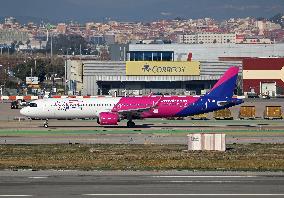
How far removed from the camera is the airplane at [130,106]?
82875 millimetres

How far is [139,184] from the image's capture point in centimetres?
4150

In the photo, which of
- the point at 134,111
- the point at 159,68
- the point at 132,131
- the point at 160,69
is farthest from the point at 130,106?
the point at 159,68

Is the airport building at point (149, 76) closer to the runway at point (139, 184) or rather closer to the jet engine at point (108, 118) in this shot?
the jet engine at point (108, 118)

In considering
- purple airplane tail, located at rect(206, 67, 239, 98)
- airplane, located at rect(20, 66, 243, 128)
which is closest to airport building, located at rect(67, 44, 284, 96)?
purple airplane tail, located at rect(206, 67, 239, 98)

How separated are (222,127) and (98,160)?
106ft

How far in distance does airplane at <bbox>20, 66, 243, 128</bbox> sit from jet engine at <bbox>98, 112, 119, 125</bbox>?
0.60 m

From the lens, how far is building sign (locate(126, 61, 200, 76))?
143250 mm

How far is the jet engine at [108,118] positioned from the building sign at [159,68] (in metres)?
62.0

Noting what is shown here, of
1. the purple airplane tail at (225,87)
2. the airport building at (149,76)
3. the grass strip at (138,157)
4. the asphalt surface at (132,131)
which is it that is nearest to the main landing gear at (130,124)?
the asphalt surface at (132,131)

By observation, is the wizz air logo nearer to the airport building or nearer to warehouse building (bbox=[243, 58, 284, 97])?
the airport building

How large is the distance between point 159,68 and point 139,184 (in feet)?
336

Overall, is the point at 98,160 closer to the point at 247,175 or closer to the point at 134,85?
the point at 247,175

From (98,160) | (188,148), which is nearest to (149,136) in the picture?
(188,148)

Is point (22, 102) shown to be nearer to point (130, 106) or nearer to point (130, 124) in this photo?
point (130, 124)
